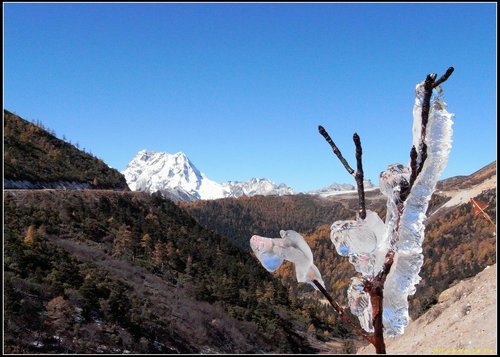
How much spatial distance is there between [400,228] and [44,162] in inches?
2521

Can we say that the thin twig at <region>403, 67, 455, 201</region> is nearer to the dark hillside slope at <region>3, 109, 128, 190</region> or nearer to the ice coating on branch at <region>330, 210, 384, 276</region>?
the ice coating on branch at <region>330, 210, 384, 276</region>

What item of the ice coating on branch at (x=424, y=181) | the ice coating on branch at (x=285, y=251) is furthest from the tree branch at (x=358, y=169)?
the ice coating on branch at (x=285, y=251)

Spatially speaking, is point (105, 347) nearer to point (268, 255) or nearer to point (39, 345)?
point (39, 345)

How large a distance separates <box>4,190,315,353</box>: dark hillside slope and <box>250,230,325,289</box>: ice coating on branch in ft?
74.9

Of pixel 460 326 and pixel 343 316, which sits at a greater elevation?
pixel 343 316

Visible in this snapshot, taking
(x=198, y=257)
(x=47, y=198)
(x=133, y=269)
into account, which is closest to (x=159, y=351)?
(x=133, y=269)

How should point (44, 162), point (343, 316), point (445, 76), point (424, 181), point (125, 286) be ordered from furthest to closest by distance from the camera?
point (44, 162)
point (125, 286)
point (343, 316)
point (424, 181)
point (445, 76)

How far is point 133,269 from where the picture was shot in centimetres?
4334

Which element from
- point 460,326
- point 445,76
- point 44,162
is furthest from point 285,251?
point 44,162

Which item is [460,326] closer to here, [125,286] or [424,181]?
[424,181]

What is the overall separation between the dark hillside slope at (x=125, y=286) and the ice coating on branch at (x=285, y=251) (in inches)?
898

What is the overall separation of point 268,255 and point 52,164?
6534 cm

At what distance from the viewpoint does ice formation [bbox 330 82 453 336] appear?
5.71 feet

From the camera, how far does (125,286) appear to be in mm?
37969
